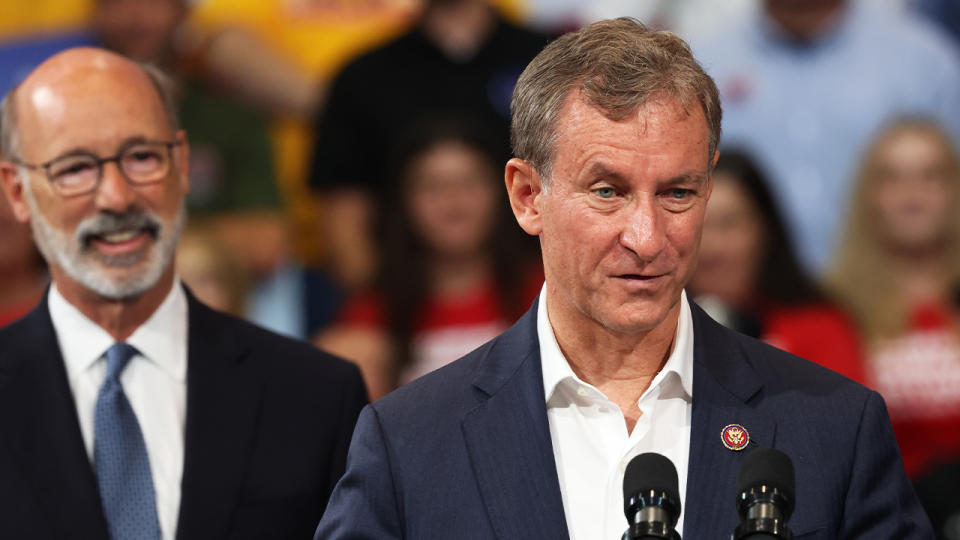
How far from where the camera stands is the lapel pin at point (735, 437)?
1.95 m

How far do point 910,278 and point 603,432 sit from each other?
299 cm

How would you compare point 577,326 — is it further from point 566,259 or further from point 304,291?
point 304,291

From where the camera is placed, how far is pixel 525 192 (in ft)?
6.97

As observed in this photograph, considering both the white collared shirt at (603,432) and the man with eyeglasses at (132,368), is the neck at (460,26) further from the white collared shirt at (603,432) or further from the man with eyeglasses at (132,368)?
the white collared shirt at (603,432)

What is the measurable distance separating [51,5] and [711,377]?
12.8ft

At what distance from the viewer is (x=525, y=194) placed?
2123 millimetres

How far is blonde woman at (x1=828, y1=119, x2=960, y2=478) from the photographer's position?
4.49 m

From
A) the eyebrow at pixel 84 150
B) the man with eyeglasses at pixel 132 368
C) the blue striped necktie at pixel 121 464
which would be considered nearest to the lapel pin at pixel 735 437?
the man with eyeglasses at pixel 132 368

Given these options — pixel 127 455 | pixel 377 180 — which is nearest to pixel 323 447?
pixel 127 455

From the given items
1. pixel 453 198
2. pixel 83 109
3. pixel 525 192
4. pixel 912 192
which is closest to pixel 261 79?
pixel 453 198

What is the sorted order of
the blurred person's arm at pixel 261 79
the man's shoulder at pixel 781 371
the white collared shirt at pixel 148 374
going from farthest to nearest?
the blurred person's arm at pixel 261 79 < the white collared shirt at pixel 148 374 < the man's shoulder at pixel 781 371

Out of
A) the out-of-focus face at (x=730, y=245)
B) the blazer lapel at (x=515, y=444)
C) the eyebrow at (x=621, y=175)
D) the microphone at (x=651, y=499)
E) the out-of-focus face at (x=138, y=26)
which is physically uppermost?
the out-of-focus face at (x=138, y=26)

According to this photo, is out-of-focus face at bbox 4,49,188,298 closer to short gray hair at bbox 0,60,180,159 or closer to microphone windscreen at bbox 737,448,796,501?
short gray hair at bbox 0,60,180,159

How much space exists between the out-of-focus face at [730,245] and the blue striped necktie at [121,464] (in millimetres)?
2209
